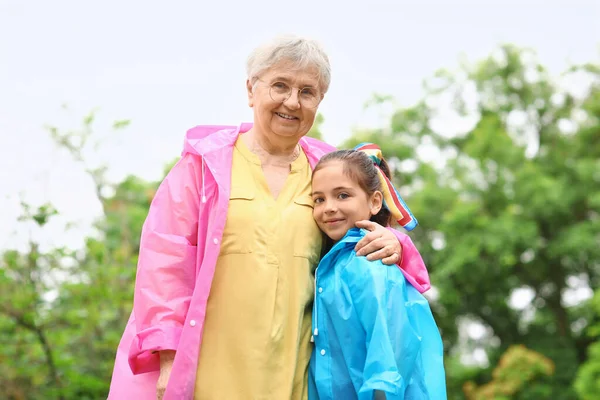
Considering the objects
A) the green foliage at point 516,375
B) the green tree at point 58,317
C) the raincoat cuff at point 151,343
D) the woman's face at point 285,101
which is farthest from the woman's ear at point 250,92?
the green foliage at point 516,375

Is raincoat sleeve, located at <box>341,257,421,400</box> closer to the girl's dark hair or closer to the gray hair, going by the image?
the girl's dark hair

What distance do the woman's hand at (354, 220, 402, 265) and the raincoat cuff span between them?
2.17 ft

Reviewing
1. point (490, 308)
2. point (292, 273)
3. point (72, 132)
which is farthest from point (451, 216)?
point (292, 273)

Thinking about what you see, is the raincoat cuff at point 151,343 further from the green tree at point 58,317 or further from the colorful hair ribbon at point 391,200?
the green tree at point 58,317

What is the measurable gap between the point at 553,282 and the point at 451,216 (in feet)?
11.1

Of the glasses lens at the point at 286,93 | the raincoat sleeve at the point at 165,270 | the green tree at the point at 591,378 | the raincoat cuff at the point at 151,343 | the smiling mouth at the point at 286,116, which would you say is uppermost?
the glasses lens at the point at 286,93

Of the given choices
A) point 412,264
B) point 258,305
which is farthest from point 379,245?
point 258,305

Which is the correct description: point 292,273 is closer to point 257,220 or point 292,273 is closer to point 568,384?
point 257,220

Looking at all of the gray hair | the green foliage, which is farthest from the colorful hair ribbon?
the green foliage

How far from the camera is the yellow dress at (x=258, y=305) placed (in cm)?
249

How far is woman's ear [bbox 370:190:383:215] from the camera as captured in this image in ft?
9.16

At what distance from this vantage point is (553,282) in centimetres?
1661

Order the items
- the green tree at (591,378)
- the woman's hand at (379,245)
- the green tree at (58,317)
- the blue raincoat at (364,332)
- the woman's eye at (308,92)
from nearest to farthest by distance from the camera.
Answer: the blue raincoat at (364,332) → the woman's hand at (379,245) → the woman's eye at (308,92) → the green tree at (58,317) → the green tree at (591,378)

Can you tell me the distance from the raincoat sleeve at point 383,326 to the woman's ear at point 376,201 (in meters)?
0.29
